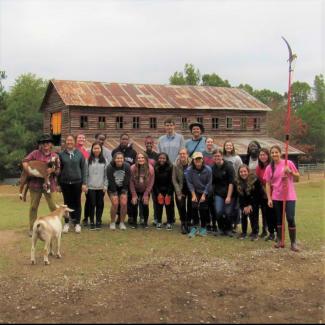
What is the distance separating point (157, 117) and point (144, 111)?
1.21 m

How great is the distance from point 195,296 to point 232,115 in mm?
32137

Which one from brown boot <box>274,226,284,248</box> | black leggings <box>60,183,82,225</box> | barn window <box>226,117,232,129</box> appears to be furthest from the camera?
barn window <box>226,117,232,129</box>

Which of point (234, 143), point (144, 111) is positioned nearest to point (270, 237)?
point (144, 111)

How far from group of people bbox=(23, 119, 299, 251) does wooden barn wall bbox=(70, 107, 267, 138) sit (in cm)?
2186

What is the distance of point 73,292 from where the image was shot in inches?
234

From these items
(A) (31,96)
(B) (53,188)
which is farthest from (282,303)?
(A) (31,96)

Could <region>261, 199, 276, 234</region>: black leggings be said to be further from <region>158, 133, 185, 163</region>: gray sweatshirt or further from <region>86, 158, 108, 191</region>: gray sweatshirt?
<region>86, 158, 108, 191</region>: gray sweatshirt

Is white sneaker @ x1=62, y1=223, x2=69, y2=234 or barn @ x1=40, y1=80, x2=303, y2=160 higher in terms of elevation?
barn @ x1=40, y1=80, x2=303, y2=160

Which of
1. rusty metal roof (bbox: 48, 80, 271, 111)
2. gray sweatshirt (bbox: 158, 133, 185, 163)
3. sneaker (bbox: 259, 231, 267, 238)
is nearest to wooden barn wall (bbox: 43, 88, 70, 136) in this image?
rusty metal roof (bbox: 48, 80, 271, 111)

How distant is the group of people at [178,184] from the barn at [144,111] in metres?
20.6

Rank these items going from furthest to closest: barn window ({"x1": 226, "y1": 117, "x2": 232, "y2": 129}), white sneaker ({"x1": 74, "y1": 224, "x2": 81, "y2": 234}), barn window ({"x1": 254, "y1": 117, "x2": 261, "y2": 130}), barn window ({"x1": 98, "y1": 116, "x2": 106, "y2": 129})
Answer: barn window ({"x1": 254, "y1": 117, "x2": 261, "y2": 130}) < barn window ({"x1": 226, "y1": 117, "x2": 232, "y2": 129}) < barn window ({"x1": 98, "y1": 116, "x2": 106, "y2": 129}) < white sneaker ({"x1": 74, "y1": 224, "x2": 81, "y2": 234})

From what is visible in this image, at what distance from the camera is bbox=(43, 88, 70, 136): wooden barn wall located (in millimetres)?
31891

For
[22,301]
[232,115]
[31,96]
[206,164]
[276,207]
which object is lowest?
[22,301]

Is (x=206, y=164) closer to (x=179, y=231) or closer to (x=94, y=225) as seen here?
(x=179, y=231)
